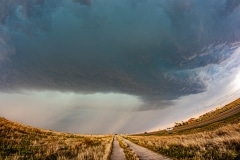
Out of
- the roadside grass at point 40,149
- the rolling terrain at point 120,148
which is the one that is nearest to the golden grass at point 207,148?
the rolling terrain at point 120,148

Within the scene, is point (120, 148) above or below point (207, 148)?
above

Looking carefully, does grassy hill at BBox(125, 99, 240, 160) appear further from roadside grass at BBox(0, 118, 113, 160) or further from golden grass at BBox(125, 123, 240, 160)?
roadside grass at BBox(0, 118, 113, 160)

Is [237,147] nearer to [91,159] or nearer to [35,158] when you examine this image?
[91,159]

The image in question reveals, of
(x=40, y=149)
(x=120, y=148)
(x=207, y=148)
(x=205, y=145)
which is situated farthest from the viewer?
(x=120, y=148)

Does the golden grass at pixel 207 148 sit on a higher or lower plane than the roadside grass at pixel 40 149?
lower

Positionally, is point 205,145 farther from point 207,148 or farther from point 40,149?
point 40,149

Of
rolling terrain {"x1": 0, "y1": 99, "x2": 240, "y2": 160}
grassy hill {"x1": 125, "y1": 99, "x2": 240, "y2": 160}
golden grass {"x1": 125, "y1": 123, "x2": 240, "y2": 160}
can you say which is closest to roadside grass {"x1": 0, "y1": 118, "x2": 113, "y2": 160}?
rolling terrain {"x1": 0, "y1": 99, "x2": 240, "y2": 160}

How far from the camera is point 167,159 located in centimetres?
1836

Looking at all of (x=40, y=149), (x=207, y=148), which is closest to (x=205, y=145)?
(x=207, y=148)

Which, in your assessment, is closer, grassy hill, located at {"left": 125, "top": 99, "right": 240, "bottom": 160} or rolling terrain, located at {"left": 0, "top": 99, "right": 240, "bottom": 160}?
grassy hill, located at {"left": 125, "top": 99, "right": 240, "bottom": 160}

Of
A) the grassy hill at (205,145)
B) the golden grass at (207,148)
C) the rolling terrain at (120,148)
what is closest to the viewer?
the golden grass at (207,148)

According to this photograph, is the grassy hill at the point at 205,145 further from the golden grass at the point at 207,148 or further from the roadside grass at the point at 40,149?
the roadside grass at the point at 40,149

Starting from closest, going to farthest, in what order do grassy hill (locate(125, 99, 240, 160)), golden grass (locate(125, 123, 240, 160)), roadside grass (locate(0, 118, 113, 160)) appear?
1. golden grass (locate(125, 123, 240, 160))
2. grassy hill (locate(125, 99, 240, 160))
3. roadside grass (locate(0, 118, 113, 160))

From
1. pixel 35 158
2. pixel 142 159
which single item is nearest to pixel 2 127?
pixel 35 158
